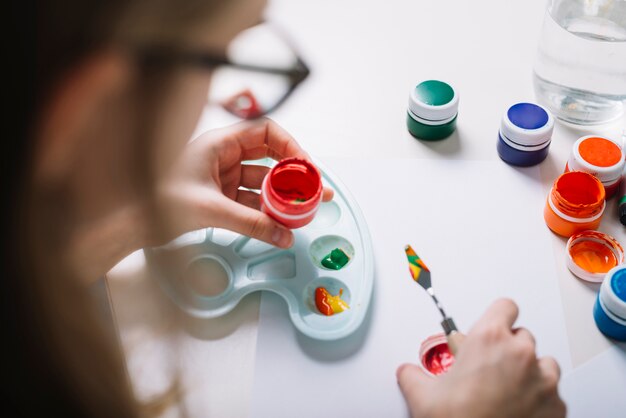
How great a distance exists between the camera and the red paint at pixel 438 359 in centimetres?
67

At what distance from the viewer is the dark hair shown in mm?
330

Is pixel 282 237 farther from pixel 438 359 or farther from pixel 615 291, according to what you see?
pixel 615 291

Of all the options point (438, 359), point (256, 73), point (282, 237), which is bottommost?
point (438, 359)

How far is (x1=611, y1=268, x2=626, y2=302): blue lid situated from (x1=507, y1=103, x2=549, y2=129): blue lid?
22 centimetres

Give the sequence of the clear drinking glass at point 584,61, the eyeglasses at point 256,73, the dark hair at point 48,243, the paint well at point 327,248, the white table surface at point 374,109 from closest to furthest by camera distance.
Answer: the dark hair at point 48,243, the eyeglasses at point 256,73, the white table surface at point 374,109, the paint well at point 327,248, the clear drinking glass at point 584,61

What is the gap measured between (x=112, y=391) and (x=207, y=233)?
275 millimetres

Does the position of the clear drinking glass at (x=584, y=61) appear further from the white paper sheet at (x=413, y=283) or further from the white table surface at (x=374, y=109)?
the white paper sheet at (x=413, y=283)

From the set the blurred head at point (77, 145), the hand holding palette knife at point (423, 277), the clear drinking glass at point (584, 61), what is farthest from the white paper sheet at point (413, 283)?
the blurred head at point (77, 145)

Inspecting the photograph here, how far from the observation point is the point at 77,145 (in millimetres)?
370

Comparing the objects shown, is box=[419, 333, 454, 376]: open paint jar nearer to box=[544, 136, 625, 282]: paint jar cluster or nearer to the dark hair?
box=[544, 136, 625, 282]: paint jar cluster

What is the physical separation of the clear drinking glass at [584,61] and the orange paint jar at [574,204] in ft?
0.46

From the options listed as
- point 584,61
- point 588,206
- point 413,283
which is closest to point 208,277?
point 413,283

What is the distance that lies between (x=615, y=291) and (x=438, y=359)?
193mm

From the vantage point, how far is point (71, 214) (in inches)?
16.0
